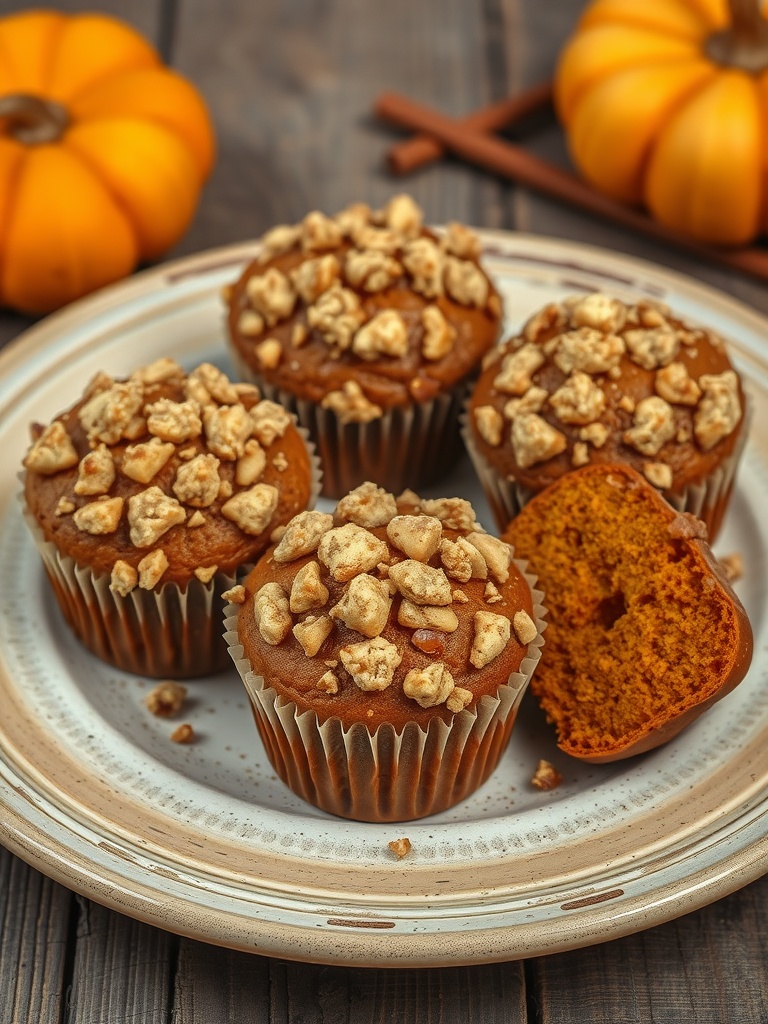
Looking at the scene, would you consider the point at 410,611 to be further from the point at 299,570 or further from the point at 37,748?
the point at 37,748

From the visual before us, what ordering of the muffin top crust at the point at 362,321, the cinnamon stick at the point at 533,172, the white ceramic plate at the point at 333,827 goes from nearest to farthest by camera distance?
1. the white ceramic plate at the point at 333,827
2. the muffin top crust at the point at 362,321
3. the cinnamon stick at the point at 533,172

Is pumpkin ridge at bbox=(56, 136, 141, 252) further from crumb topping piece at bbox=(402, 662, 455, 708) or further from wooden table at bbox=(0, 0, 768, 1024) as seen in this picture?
crumb topping piece at bbox=(402, 662, 455, 708)

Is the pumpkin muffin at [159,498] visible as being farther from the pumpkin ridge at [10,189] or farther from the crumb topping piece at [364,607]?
the pumpkin ridge at [10,189]

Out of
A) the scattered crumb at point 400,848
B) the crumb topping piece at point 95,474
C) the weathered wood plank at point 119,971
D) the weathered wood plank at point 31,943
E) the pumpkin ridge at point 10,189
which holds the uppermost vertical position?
the crumb topping piece at point 95,474

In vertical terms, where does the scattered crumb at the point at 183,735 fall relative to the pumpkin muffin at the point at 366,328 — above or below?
below

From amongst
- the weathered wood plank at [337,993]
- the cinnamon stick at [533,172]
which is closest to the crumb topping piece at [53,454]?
the weathered wood plank at [337,993]

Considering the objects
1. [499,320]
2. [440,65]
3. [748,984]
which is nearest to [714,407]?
[499,320]
